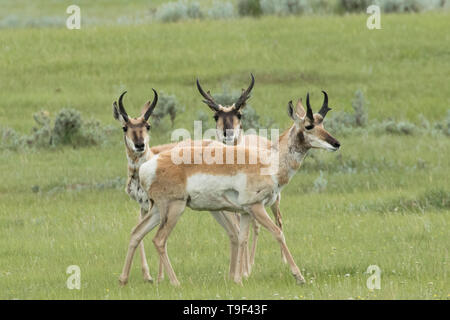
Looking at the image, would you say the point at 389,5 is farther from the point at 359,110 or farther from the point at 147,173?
the point at 147,173

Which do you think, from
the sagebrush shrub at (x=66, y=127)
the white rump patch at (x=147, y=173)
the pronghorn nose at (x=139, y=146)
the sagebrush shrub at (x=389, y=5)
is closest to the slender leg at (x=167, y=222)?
the white rump patch at (x=147, y=173)

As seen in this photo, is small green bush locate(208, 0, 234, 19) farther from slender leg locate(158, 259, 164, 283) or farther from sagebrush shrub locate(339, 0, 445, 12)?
slender leg locate(158, 259, 164, 283)

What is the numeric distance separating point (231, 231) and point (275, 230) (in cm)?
93

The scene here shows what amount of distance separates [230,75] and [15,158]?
9129 mm

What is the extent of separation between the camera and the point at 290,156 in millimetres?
9789

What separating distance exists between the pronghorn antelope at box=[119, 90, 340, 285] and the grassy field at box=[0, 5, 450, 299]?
1.88 feet

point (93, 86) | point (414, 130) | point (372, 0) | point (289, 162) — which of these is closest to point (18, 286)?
point (289, 162)

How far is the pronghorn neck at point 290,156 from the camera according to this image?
9.72 m

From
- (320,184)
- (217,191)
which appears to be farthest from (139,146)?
(320,184)

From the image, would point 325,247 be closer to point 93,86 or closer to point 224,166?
point 224,166

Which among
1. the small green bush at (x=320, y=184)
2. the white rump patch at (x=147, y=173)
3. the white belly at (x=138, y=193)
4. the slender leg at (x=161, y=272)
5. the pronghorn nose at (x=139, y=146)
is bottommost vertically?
the slender leg at (x=161, y=272)

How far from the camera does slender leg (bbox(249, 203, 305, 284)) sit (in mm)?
9055

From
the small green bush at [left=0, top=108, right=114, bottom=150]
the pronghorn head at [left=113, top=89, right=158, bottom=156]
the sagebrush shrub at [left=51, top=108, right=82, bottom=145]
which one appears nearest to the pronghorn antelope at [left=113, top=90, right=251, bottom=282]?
the pronghorn head at [left=113, top=89, right=158, bottom=156]

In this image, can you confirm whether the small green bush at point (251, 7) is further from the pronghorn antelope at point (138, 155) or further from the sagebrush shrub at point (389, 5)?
the pronghorn antelope at point (138, 155)
